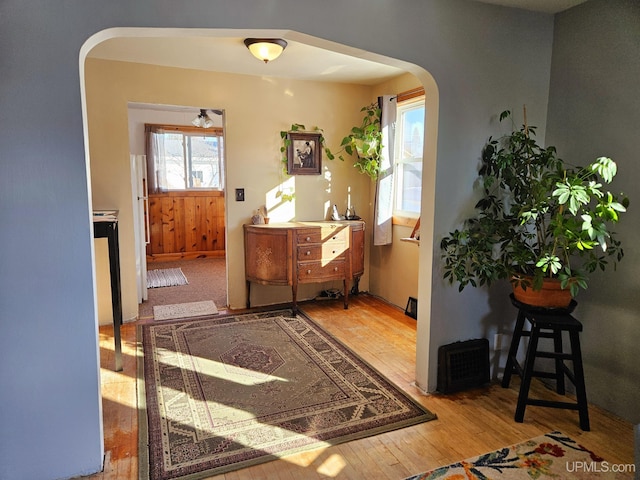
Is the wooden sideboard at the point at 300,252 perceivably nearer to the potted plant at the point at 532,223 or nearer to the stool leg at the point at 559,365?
the potted plant at the point at 532,223

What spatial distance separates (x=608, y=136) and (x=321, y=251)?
7.96 feet

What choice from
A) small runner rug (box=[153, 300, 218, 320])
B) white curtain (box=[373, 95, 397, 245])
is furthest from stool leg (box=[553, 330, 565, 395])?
small runner rug (box=[153, 300, 218, 320])

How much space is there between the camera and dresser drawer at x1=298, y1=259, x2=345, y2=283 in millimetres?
4012

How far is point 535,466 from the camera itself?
1.95 m

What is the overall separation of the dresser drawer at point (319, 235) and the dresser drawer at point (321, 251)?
4 cm

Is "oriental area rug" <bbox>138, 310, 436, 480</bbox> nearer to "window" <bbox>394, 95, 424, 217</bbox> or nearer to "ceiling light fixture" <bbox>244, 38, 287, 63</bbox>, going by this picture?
"window" <bbox>394, 95, 424, 217</bbox>

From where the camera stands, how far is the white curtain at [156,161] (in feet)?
21.2

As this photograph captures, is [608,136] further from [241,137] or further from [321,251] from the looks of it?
[241,137]

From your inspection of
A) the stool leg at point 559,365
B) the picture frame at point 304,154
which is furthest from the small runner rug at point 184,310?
the stool leg at point 559,365

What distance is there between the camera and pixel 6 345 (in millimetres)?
1692

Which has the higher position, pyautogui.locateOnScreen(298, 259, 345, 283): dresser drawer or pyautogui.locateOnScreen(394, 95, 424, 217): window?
pyautogui.locateOnScreen(394, 95, 424, 217): window

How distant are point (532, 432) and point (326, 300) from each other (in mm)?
2643

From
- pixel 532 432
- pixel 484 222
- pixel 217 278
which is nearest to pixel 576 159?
pixel 484 222

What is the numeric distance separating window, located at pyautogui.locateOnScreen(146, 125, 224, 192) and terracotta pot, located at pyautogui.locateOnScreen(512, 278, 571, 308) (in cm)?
517
